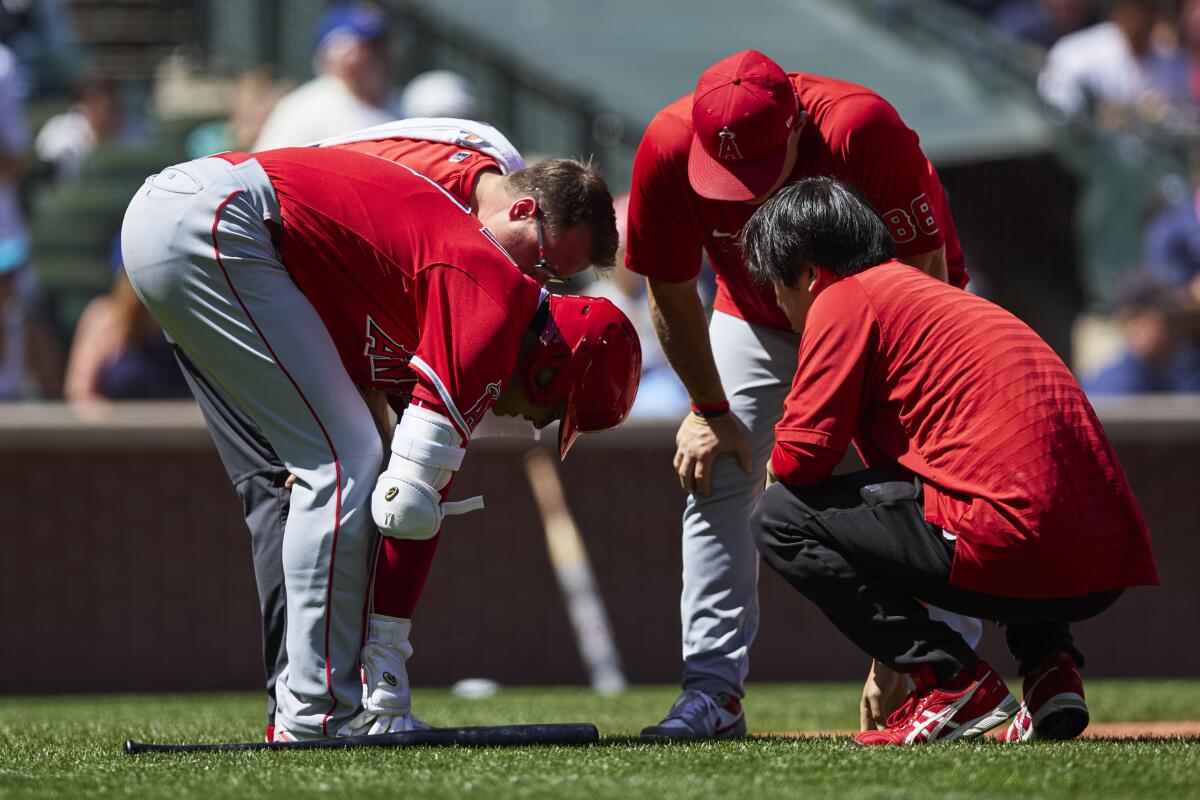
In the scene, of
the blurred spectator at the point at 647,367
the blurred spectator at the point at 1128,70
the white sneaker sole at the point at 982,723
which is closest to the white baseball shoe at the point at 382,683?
the white sneaker sole at the point at 982,723

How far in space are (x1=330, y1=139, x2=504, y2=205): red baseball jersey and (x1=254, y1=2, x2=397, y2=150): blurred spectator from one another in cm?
365

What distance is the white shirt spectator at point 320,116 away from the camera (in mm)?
7625

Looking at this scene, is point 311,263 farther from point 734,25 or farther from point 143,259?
point 734,25

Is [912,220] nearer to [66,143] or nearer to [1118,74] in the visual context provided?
[1118,74]

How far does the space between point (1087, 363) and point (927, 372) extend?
17.1ft

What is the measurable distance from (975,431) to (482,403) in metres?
1.06

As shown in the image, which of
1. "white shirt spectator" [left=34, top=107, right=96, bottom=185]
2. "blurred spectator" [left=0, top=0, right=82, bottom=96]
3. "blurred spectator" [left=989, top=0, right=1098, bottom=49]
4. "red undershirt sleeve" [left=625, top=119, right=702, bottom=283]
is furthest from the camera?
"blurred spectator" [left=989, top=0, right=1098, bottom=49]

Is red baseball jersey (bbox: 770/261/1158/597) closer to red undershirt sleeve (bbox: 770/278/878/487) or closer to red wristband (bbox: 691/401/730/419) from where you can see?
red undershirt sleeve (bbox: 770/278/878/487)

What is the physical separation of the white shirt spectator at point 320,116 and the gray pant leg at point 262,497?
12.5 ft

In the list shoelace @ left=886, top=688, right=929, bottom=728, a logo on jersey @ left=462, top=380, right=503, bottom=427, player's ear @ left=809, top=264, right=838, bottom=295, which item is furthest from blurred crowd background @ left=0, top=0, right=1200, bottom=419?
shoelace @ left=886, top=688, right=929, bottom=728

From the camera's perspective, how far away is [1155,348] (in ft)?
26.1

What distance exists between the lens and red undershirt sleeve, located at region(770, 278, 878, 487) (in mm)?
3512

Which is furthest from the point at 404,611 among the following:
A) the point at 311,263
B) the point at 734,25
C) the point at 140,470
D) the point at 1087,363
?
the point at 734,25

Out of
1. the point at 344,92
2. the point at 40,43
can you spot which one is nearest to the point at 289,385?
the point at 344,92
